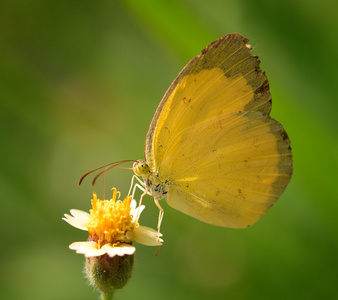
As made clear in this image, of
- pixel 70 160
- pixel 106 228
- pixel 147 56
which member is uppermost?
pixel 147 56

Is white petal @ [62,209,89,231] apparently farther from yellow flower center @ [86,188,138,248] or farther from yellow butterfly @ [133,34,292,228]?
yellow butterfly @ [133,34,292,228]

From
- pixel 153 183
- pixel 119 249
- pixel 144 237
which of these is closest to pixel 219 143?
pixel 153 183

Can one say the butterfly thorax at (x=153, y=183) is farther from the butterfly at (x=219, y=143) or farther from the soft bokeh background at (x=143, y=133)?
the soft bokeh background at (x=143, y=133)

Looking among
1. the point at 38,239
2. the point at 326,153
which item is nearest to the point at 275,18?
the point at 326,153

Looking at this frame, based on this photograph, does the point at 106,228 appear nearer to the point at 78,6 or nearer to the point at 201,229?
the point at 201,229

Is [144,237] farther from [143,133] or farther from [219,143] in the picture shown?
[143,133]

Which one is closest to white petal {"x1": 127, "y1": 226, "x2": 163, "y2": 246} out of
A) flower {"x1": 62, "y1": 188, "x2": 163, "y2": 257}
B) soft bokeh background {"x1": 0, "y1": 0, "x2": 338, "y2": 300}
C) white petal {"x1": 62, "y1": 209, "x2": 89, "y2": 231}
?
flower {"x1": 62, "y1": 188, "x2": 163, "y2": 257}
